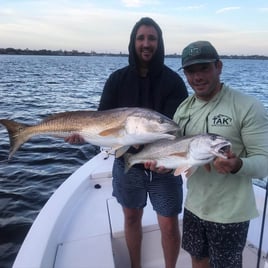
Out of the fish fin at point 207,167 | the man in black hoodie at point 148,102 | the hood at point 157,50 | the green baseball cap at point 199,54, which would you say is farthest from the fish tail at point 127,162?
the green baseball cap at point 199,54

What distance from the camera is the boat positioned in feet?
11.6

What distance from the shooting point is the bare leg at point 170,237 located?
3.70 metres

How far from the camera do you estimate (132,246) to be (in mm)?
4043

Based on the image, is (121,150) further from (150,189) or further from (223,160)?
(223,160)

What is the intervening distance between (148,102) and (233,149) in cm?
134

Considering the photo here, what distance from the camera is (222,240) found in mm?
2820

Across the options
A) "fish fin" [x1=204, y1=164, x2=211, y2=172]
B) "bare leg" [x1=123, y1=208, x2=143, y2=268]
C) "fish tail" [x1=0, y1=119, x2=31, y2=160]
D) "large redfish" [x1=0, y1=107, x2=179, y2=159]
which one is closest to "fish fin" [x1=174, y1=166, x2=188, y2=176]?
"fish fin" [x1=204, y1=164, x2=211, y2=172]

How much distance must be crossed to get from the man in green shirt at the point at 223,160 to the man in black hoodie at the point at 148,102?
0.66m

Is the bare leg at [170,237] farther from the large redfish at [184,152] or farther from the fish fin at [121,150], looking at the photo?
the fish fin at [121,150]

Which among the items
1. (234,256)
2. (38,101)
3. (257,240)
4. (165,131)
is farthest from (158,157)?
(38,101)

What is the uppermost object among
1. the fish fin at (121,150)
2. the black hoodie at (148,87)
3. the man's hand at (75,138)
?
the black hoodie at (148,87)

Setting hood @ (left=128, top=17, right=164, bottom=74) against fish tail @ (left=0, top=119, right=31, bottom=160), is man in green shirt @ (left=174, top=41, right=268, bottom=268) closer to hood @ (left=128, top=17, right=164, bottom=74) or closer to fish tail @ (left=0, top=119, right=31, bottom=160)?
hood @ (left=128, top=17, right=164, bottom=74)

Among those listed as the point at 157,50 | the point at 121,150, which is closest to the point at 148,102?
the point at 157,50

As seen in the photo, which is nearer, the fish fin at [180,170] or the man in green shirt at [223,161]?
the man in green shirt at [223,161]
